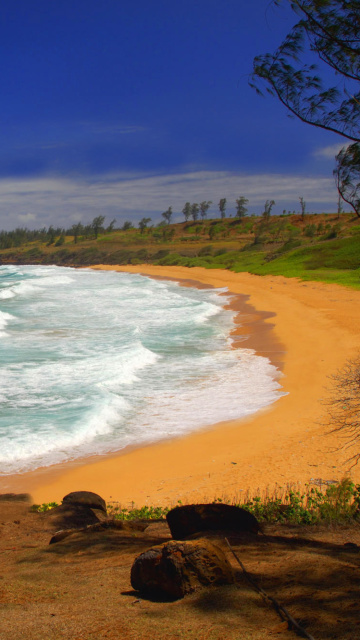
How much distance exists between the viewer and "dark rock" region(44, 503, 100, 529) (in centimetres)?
642

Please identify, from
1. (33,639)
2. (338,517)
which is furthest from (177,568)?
(338,517)

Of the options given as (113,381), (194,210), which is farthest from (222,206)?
(113,381)

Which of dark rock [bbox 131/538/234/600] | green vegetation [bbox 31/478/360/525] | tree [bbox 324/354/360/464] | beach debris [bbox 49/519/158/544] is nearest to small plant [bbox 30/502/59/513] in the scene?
green vegetation [bbox 31/478/360/525]

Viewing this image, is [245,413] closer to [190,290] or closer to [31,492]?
[31,492]

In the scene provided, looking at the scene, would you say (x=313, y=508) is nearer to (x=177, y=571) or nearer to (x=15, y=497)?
(x=177, y=571)

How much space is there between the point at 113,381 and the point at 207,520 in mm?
9847

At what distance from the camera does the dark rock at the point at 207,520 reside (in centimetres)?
521

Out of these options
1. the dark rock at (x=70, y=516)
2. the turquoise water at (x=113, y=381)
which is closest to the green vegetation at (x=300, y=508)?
the dark rock at (x=70, y=516)

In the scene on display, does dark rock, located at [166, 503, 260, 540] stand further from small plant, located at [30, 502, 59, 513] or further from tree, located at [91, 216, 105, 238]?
tree, located at [91, 216, 105, 238]

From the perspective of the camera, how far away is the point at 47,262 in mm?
103938

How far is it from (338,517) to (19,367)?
12697 millimetres

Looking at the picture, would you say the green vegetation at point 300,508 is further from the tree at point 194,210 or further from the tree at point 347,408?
the tree at point 194,210

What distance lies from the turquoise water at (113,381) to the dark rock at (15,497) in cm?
115

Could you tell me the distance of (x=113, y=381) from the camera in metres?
14.9
